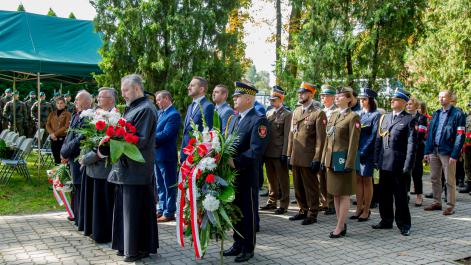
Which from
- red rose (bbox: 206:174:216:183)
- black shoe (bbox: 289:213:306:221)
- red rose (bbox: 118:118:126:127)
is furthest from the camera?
black shoe (bbox: 289:213:306:221)

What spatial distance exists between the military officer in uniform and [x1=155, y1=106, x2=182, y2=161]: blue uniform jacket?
180 cm

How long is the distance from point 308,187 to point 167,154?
2.21 meters

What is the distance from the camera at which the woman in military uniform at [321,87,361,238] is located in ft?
20.4

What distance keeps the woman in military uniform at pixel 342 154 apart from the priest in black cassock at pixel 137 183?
7.89 feet

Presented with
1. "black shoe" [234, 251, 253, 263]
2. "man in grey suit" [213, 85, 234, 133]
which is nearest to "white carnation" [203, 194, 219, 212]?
"black shoe" [234, 251, 253, 263]

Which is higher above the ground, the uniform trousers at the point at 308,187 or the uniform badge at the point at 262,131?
the uniform badge at the point at 262,131

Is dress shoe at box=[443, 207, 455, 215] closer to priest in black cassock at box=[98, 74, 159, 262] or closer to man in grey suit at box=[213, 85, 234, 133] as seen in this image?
man in grey suit at box=[213, 85, 234, 133]

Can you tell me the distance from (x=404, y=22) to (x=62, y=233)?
9.36 m

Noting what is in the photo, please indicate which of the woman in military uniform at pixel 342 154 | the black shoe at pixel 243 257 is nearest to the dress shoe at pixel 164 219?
the black shoe at pixel 243 257

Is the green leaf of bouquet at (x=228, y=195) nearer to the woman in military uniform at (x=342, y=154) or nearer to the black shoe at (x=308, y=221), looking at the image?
the woman in military uniform at (x=342, y=154)

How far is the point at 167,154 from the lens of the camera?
24.4 ft

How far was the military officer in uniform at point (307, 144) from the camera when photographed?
702cm

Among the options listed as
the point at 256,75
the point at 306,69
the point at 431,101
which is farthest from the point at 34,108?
the point at 256,75

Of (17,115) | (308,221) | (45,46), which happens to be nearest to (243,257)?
(308,221)
